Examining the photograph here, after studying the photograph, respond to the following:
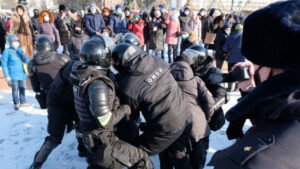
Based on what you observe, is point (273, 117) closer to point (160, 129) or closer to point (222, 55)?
point (160, 129)

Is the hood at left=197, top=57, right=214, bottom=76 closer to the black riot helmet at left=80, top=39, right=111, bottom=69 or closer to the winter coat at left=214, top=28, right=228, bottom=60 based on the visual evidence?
the black riot helmet at left=80, top=39, right=111, bottom=69

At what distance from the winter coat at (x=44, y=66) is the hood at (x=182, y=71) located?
2058 mm

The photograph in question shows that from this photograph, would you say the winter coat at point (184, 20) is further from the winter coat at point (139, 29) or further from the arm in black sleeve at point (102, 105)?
the arm in black sleeve at point (102, 105)

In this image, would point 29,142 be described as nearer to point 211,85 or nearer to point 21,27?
point 211,85

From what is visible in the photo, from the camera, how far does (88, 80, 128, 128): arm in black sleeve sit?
1.74 metres

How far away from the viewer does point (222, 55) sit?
5.68 metres

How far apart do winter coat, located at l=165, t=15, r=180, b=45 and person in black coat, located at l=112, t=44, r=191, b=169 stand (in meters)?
5.56

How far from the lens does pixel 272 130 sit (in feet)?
2.42

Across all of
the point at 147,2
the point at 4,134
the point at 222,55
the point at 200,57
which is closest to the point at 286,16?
the point at 200,57

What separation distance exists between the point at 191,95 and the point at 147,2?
27.8m

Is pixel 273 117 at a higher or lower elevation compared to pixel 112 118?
higher

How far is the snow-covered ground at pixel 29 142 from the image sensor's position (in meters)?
3.01

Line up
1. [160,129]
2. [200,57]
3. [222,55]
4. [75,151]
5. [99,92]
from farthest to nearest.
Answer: [222,55]
[75,151]
[200,57]
[160,129]
[99,92]

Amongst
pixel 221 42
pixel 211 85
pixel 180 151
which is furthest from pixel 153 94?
pixel 221 42
